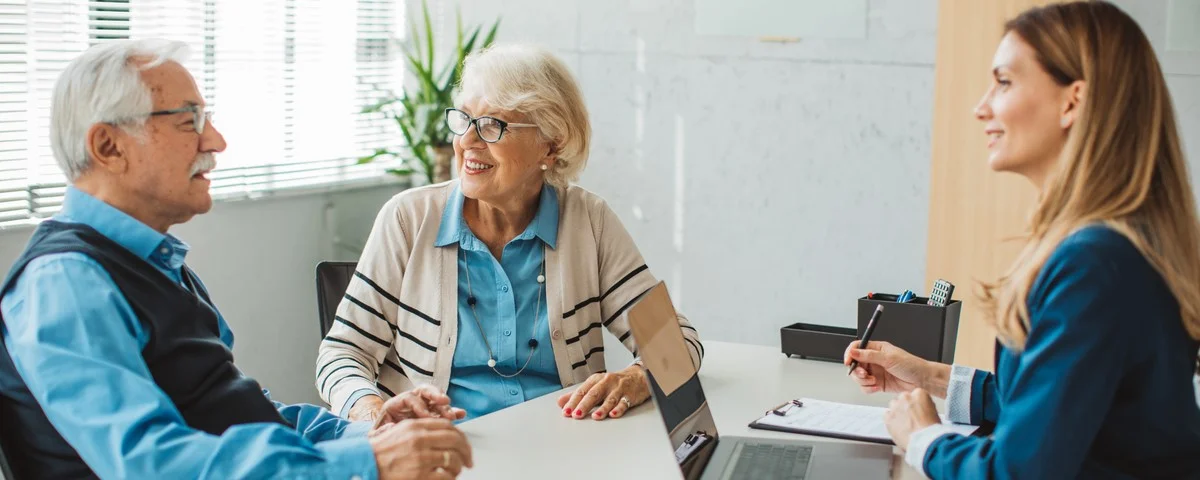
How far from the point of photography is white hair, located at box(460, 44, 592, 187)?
246 cm

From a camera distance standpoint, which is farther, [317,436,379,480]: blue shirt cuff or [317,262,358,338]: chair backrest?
[317,262,358,338]: chair backrest

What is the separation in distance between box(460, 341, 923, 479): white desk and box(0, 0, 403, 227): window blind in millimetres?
1921

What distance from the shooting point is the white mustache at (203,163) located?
1677 mm

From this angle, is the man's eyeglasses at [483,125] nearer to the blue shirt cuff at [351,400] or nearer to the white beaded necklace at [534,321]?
the white beaded necklace at [534,321]

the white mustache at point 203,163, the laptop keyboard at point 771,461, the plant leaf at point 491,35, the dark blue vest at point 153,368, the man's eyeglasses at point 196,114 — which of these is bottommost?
the laptop keyboard at point 771,461

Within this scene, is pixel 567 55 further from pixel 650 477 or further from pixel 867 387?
pixel 650 477

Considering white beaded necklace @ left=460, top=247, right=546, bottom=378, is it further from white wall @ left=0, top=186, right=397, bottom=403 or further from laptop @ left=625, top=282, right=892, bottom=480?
white wall @ left=0, top=186, right=397, bottom=403

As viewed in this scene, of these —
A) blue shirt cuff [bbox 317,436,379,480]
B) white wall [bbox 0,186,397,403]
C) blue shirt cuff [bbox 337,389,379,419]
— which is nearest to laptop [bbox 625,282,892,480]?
blue shirt cuff [bbox 317,436,379,480]

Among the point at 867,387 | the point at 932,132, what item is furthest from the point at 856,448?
the point at 932,132

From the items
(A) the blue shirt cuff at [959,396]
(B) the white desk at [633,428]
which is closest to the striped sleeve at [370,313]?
(B) the white desk at [633,428]

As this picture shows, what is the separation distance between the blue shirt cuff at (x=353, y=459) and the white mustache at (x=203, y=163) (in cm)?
51

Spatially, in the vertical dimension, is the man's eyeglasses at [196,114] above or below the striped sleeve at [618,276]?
above

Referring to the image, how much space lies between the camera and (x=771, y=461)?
1.76m

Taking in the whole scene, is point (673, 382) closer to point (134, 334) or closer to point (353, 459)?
point (353, 459)
